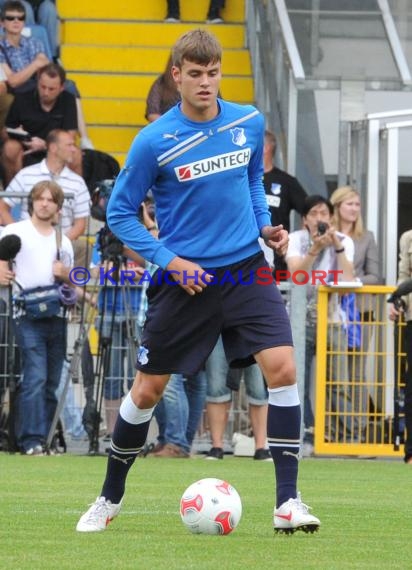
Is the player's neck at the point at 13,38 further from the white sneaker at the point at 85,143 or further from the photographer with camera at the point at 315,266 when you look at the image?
the photographer with camera at the point at 315,266

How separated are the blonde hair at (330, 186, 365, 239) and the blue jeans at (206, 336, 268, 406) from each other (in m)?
1.96

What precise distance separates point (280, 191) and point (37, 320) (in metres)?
3.03

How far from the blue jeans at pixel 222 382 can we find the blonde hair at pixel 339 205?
196 centimetres

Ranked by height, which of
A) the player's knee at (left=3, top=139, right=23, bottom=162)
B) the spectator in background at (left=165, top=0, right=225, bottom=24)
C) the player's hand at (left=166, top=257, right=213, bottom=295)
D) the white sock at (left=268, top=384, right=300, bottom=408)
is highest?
the spectator in background at (left=165, top=0, right=225, bottom=24)

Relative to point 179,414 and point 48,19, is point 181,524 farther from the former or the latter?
point 48,19

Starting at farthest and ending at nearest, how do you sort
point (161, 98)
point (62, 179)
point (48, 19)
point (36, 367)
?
point (48, 19)
point (161, 98)
point (62, 179)
point (36, 367)

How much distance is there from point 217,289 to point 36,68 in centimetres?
1093

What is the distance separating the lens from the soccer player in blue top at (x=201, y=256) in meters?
6.83

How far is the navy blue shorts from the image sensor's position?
6883mm

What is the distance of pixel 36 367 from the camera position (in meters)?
13.1

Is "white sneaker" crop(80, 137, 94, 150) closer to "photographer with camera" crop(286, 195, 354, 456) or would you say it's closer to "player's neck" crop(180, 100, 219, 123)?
"photographer with camera" crop(286, 195, 354, 456)

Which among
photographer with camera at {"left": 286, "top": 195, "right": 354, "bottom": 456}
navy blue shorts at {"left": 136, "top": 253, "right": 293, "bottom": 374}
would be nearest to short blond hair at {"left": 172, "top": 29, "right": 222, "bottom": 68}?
navy blue shorts at {"left": 136, "top": 253, "right": 293, "bottom": 374}

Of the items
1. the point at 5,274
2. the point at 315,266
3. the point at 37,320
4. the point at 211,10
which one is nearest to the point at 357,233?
the point at 315,266

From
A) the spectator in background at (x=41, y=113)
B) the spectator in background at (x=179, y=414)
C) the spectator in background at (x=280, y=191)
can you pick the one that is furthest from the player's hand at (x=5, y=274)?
the spectator in background at (x=41, y=113)
